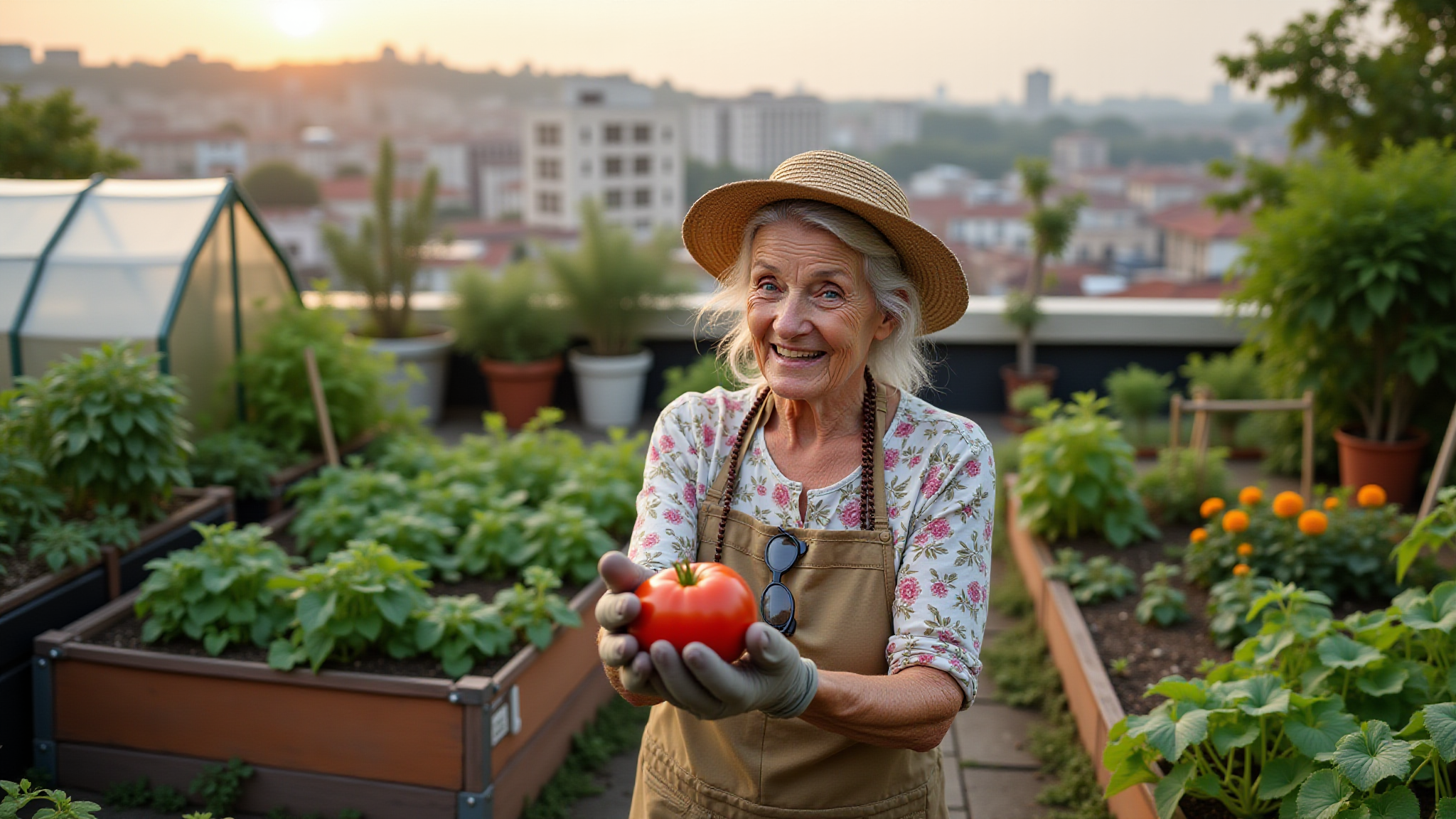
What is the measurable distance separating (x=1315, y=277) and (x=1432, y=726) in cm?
356

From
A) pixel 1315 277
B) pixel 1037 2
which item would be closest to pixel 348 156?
pixel 1037 2

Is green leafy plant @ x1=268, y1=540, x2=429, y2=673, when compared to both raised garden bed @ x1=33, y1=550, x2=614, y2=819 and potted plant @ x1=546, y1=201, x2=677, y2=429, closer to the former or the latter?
raised garden bed @ x1=33, y1=550, x2=614, y2=819

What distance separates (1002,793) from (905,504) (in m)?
1.91

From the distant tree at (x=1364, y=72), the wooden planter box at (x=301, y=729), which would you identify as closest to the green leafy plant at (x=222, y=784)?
the wooden planter box at (x=301, y=729)

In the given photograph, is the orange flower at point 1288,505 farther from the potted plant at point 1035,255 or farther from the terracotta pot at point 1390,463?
the potted plant at point 1035,255

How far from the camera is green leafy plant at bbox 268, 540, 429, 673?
9.22 feet

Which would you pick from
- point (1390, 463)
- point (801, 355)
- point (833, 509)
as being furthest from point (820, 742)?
point (1390, 463)

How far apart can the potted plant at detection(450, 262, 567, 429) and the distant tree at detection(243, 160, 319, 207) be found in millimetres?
39160

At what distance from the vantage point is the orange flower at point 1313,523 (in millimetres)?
3623

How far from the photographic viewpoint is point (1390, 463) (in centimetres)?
508

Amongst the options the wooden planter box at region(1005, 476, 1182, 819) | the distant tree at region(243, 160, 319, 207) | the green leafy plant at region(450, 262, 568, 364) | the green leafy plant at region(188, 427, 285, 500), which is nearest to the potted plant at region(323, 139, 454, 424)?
the green leafy plant at region(450, 262, 568, 364)

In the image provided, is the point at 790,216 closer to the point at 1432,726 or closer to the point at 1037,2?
the point at 1432,726

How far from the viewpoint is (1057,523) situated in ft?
14.6

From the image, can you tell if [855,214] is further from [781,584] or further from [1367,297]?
[1367,297]
